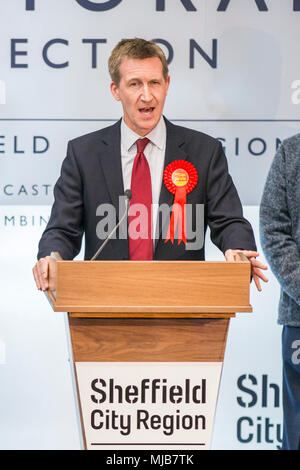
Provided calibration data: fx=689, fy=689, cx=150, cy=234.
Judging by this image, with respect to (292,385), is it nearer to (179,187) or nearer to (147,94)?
(179,187)

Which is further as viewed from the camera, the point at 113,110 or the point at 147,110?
the point at 113,110

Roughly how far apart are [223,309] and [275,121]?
1.73m

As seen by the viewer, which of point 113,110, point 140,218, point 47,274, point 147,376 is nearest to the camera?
point 147,376

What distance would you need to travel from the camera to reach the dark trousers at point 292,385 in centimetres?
269

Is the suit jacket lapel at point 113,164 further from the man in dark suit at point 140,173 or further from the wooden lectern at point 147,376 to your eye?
the wooden lectern at point 147,376

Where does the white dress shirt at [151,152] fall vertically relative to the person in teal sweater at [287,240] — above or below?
above

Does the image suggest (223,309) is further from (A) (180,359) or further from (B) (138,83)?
(B) (138,83)

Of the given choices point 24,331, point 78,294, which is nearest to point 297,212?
point 78,294

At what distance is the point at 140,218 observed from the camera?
262cm

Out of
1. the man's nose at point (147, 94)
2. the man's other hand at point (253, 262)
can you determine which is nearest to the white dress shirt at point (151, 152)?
the man's nose at point (147, 94)

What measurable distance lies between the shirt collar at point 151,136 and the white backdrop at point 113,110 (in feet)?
1.96

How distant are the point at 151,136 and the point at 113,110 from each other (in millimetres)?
709

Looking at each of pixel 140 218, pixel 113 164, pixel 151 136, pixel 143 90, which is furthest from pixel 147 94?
pixel 140 218

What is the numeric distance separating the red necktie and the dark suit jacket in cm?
4
